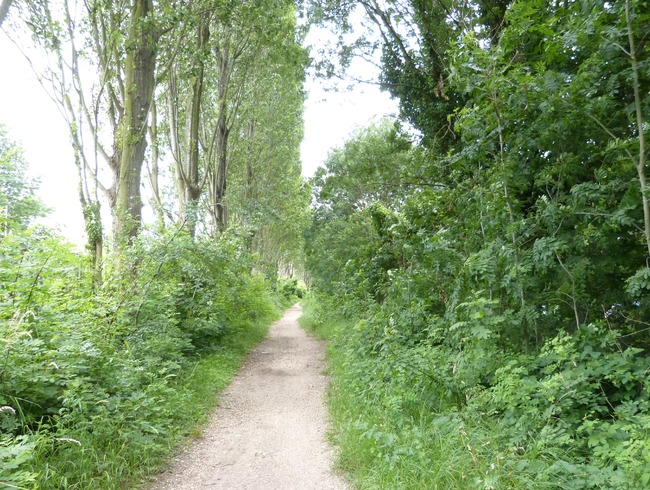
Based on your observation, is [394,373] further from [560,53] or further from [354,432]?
[560,53]


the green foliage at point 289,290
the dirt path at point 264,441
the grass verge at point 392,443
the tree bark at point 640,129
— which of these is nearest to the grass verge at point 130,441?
the dirt path at point 264,441

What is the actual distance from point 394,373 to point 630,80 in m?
3.84

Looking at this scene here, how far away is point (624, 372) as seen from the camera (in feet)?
9.75

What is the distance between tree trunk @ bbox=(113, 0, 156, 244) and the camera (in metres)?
7.72

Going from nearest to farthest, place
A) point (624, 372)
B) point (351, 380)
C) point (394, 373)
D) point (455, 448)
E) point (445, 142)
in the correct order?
point (624, 372) → point (455, 448) → point (394, 373) → point (351, 380) → point (445, 142)

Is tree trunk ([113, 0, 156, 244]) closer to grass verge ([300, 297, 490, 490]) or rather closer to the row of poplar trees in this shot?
the row of poplar trees

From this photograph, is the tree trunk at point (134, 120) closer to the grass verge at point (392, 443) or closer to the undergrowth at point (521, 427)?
the grass verge at point (392, 443)

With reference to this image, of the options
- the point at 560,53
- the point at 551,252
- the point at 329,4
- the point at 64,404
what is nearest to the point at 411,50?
the point at 329,4

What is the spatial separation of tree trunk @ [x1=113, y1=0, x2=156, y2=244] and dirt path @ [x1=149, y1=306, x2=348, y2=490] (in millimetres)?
3830

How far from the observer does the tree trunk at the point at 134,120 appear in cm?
772

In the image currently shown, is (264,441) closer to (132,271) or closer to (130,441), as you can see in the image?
(130,441)

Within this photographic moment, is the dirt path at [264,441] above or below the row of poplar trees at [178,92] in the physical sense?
below

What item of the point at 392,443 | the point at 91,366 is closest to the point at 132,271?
the point at 91,366

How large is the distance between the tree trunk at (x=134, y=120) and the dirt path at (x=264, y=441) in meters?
3.83
